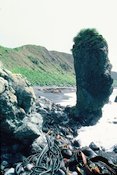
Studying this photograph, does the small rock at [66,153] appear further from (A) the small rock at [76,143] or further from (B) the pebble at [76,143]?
(A) the small rock at [76,143]

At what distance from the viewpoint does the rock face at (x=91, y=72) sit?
194ft

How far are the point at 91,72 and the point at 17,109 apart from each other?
1286 inches

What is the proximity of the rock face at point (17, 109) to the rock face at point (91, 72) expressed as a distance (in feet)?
92.3

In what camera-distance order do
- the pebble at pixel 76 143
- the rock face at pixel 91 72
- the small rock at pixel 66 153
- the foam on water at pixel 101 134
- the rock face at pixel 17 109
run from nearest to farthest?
the rock face at pixel 17 109 → the small rock at pixel 66 153 → the pebble at pixel 76 143 → the foam on water at pixel 101 134 → the rock face at pixel 91 72

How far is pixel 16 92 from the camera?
101 feet

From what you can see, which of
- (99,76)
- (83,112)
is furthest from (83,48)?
(83,112)

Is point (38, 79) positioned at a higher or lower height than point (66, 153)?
higher

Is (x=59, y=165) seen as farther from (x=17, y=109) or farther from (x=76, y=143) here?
(x=76, y=143)

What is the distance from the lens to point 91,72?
196ft

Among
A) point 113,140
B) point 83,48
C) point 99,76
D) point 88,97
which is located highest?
point 83,48

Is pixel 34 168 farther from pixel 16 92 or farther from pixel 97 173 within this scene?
pixel 16 92

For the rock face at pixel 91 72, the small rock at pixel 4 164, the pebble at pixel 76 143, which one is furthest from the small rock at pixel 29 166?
the rock face at pixel 91 72

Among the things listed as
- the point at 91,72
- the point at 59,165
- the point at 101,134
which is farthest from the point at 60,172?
the point at 91,72

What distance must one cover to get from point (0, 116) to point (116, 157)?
50.2 ft
